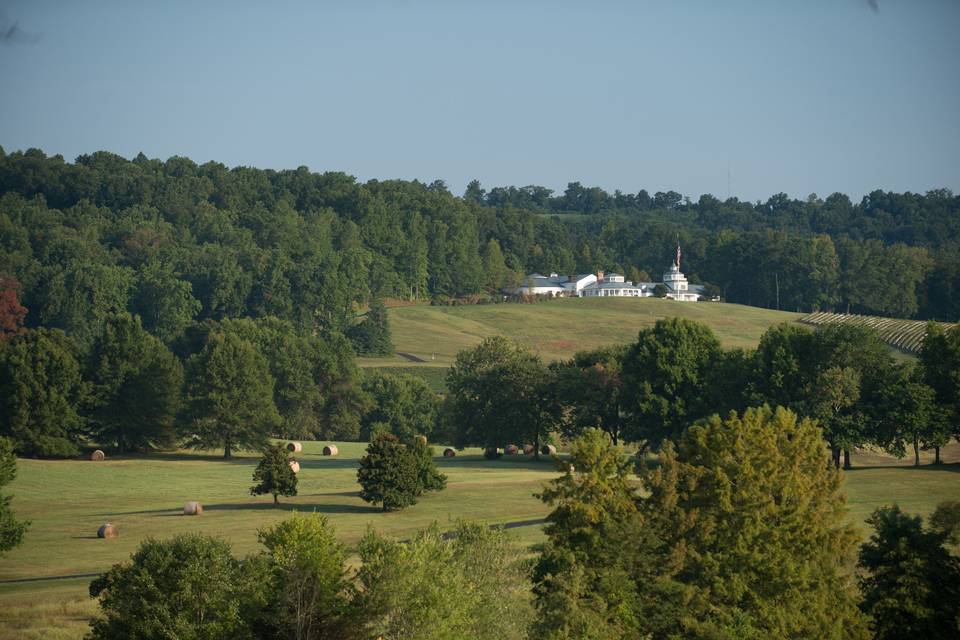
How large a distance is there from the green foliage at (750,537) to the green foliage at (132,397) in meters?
54.4

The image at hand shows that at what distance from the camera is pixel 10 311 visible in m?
149

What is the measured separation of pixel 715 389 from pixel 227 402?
34283 millimetres

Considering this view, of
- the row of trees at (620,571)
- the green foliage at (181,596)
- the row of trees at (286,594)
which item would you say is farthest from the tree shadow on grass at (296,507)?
the green foliage at (181,596)

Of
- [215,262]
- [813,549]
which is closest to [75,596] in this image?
[813,549]

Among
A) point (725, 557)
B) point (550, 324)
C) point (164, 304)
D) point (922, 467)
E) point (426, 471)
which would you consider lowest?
point (725, 557)

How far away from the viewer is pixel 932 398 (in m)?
78.2

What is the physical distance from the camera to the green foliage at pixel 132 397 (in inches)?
3688

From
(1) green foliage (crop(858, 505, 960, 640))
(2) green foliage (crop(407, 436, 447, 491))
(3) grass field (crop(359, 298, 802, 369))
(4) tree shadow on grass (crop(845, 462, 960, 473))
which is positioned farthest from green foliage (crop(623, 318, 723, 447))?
(3) grass field (crop(359, 298, 802, 369))

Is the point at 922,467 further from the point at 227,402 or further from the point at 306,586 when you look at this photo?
the point at 306,586

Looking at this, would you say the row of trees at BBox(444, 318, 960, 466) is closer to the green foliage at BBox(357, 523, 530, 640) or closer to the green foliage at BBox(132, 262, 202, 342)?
the green foliage at BBox(357, 523, 530, 640)

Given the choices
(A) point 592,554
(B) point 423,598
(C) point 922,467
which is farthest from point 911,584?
(C) point 922,467

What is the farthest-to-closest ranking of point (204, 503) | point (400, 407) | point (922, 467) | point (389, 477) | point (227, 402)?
1. point (400, 407)
2. point (227, 402)
3. point (922, 467)
4. point (204, 503)
5. point (389, 477)

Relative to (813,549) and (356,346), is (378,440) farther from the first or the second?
(356,346)

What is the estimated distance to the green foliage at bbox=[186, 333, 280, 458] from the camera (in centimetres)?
9250
